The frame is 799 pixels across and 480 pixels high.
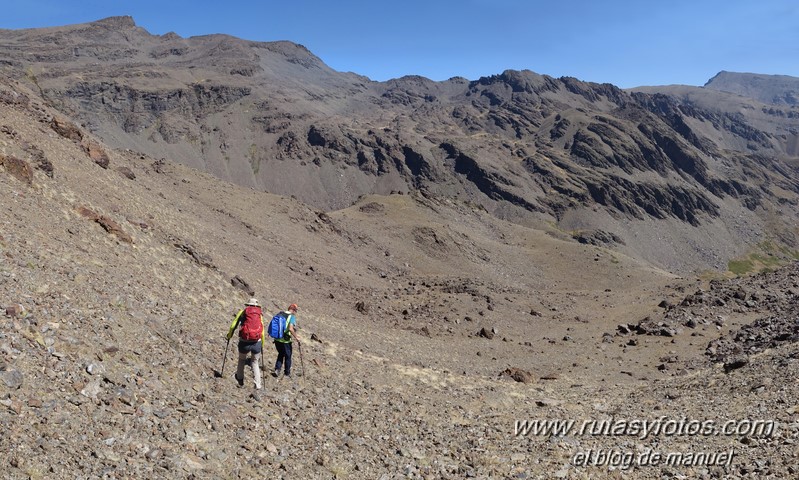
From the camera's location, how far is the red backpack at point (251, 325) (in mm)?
12445

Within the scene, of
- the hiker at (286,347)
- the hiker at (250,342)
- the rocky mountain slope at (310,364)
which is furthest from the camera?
the hiker at (286,347)

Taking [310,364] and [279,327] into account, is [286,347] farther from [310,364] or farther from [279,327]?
[310,364]

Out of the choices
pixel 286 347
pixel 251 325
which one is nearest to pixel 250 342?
pixel 251 325

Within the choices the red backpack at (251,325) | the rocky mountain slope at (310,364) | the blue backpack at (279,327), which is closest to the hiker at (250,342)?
the red backpack at (251,325)

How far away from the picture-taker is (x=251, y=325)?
12602 millimetres

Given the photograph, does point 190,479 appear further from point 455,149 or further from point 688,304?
point 455,149

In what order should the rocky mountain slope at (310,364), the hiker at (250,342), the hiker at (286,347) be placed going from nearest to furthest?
1. the rocky mountain slope at (310,364)
2. the hiker at (250,342)
3. the hiker at (286,347)

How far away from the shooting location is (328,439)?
436 inches

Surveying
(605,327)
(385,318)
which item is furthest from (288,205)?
(605,327)

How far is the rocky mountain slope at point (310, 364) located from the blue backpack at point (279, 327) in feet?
4.08

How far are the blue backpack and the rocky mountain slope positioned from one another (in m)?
1.24

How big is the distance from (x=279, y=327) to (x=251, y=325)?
1419 millimetres

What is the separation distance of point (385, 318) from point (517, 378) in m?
12.6

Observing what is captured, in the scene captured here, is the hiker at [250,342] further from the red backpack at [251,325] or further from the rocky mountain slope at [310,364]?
the rocky mountain slope at [310,364]
